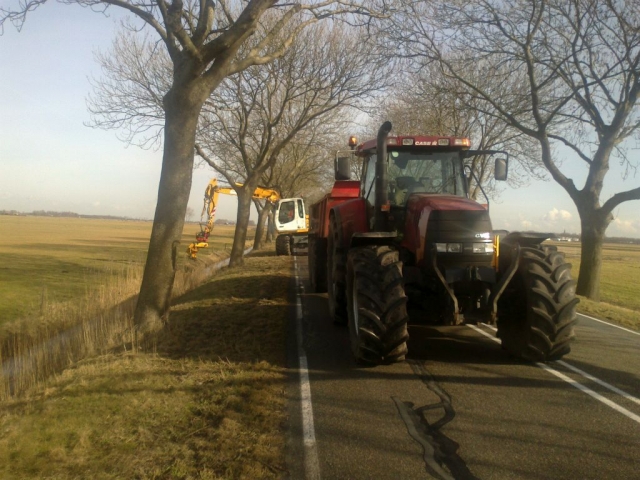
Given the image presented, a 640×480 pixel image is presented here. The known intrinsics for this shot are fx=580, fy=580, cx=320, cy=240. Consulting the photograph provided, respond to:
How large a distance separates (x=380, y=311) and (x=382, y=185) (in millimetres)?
1775

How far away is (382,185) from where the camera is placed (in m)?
7.59

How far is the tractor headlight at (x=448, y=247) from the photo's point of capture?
23.1ft

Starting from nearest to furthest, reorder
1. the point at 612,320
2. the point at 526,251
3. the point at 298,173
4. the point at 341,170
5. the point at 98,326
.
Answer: the point at 526,251 → the point at 341,170 → the point at 98,326 → the point at 612,320 → the point at 298,173

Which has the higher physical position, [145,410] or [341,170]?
[341,170]

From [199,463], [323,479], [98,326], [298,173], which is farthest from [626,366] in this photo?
[298,173]

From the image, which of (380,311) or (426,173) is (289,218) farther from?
(380,311)

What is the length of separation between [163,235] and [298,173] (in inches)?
1219

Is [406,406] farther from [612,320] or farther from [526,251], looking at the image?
[612,320]

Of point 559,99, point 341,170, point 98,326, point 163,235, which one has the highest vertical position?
point 559,99

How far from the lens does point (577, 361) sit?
307 inches

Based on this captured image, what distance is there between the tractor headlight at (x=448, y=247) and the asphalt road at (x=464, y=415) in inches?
58.1

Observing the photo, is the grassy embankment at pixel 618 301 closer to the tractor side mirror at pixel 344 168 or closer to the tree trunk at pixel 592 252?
the tree trunk at pixel 592 252

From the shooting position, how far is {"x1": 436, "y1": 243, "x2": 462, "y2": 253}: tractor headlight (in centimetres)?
705

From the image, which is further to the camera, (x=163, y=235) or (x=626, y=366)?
(x=163, y=235)
